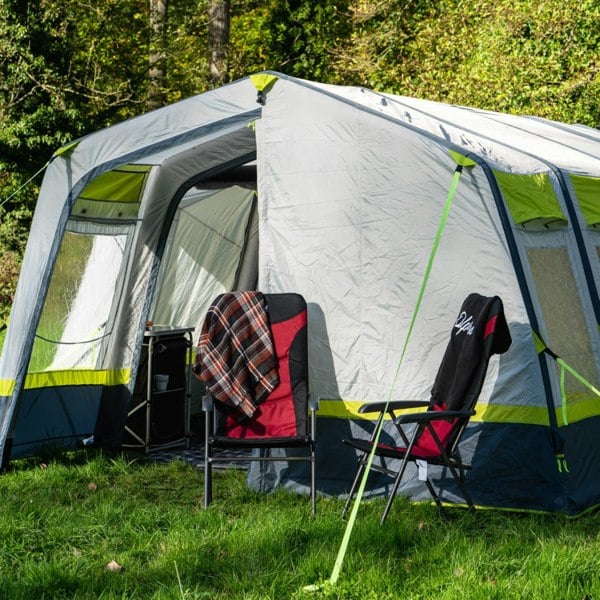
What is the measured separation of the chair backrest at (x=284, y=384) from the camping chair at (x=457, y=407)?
0.55 m

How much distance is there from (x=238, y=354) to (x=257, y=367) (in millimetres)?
137

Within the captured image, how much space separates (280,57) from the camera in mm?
19453

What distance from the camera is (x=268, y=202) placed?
5.63 metres

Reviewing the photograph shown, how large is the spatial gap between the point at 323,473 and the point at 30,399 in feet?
6.60

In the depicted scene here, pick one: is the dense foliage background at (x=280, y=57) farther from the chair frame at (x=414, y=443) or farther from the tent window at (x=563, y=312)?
the chair frame at (x=414, y=443)

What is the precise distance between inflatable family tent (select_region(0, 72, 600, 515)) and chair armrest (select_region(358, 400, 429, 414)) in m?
0.15

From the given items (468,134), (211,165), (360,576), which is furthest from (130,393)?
(360,576)

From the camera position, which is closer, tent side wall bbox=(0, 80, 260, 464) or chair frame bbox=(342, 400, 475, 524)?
chair frame bbox=(342, 400, 475, 524)

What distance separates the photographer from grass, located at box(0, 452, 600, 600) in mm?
3822

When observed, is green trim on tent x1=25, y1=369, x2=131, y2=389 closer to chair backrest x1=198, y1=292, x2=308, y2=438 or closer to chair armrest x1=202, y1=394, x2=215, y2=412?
chair backrest x1=198, y1=292, x2=308, y2=438

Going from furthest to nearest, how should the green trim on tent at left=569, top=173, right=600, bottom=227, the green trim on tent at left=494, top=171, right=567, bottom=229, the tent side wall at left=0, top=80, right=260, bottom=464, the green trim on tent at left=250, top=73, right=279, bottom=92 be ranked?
the tent side wall at left=0, top=80, right=260, bottom=464 < the green trim on tent at left=569, top=173, right=600, bottom=227 < the green trim on tent at left=250, top=73, right=279, bottom=92 < the green trim on tent at left=494, top=171, right=567, bottom=229

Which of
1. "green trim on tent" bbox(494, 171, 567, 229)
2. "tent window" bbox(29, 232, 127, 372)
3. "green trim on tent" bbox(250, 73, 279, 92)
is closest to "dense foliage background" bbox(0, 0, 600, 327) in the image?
"tent window" bbox(29, 232, 127, 372)

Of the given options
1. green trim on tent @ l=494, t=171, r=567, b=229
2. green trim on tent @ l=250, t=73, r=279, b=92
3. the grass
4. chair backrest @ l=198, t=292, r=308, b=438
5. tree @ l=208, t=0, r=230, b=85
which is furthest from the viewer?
tree @ l=208, t=0, r=230, b=85

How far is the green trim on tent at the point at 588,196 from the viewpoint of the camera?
5734mm
